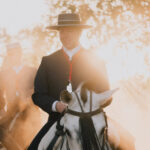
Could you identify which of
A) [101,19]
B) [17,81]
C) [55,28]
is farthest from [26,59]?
[55,28]

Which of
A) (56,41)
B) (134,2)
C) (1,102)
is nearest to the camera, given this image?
(1,102)

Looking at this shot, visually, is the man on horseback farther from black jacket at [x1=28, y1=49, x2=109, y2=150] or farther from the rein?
the rein

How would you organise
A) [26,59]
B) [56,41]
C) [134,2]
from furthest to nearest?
[26,59] → [56,41] → [134,2]

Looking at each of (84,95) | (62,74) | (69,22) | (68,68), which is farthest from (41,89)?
(84,95)

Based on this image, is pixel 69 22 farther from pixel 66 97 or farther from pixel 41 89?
pixel 66 97

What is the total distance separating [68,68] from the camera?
5355 mm

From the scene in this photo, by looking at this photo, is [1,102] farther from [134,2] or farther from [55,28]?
[134,2]

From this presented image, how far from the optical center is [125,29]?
1862 cm

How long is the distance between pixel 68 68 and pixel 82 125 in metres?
1.46

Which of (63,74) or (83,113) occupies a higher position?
(63,74)

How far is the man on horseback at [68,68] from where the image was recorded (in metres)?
5.25

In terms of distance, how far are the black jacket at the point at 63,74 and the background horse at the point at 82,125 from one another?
33.3 inches

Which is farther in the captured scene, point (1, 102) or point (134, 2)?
point (134, 2)

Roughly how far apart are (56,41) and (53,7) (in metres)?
1.97
